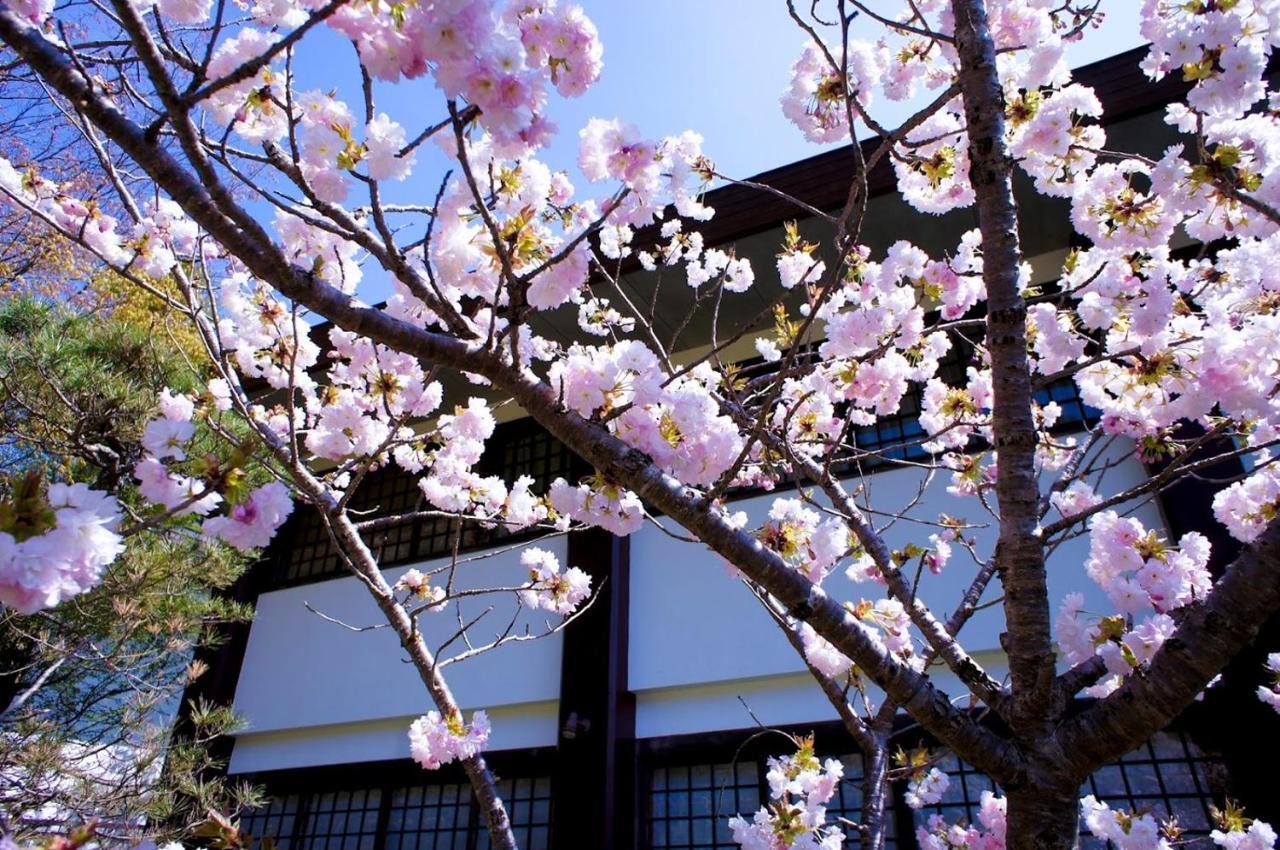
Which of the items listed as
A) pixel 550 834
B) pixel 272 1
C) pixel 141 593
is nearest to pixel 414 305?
pixel 272 1

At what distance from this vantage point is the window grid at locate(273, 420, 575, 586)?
5902 mm

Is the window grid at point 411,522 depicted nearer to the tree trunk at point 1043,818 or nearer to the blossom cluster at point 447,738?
the blossom cluster at point 447,738

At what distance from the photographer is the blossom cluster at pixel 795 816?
2455 millimetres

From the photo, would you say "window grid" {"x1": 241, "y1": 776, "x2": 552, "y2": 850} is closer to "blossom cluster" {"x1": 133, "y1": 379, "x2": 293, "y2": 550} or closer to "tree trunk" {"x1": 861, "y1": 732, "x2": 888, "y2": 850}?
"tree trunk" {"x1": 861, "y1": 732, "x2": 888, "y2": 850}

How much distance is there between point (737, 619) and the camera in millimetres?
4555

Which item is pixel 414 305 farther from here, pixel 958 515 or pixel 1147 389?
pixel 958 515

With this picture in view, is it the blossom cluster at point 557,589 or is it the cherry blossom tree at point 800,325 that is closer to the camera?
the cherry blossom tree at point 800,325

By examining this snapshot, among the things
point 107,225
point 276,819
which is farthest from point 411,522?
point 107,225

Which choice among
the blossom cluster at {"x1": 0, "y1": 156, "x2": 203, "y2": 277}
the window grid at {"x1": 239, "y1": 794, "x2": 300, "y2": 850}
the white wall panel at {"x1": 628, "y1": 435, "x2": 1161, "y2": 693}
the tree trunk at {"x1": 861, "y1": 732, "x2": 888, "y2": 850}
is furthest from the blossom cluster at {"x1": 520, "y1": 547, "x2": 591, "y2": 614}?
the window grid at {"x1": 239, "y1": 794, "x2": 300, "y2": 850}

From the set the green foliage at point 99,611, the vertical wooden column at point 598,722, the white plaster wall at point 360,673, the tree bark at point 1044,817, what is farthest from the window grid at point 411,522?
the tree bark at point 1044,817

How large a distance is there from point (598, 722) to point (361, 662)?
7.34 feet

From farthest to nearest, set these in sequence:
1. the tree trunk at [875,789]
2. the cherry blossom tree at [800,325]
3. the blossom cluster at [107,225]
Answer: the blossom cluster at [107,225]
the tree trunk at [875,789]
the cherry blossom tree at [800,325]

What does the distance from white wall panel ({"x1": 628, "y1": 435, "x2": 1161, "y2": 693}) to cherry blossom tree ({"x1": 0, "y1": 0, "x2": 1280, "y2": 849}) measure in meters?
1.07

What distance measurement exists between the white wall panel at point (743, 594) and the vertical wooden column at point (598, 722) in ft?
0.44
